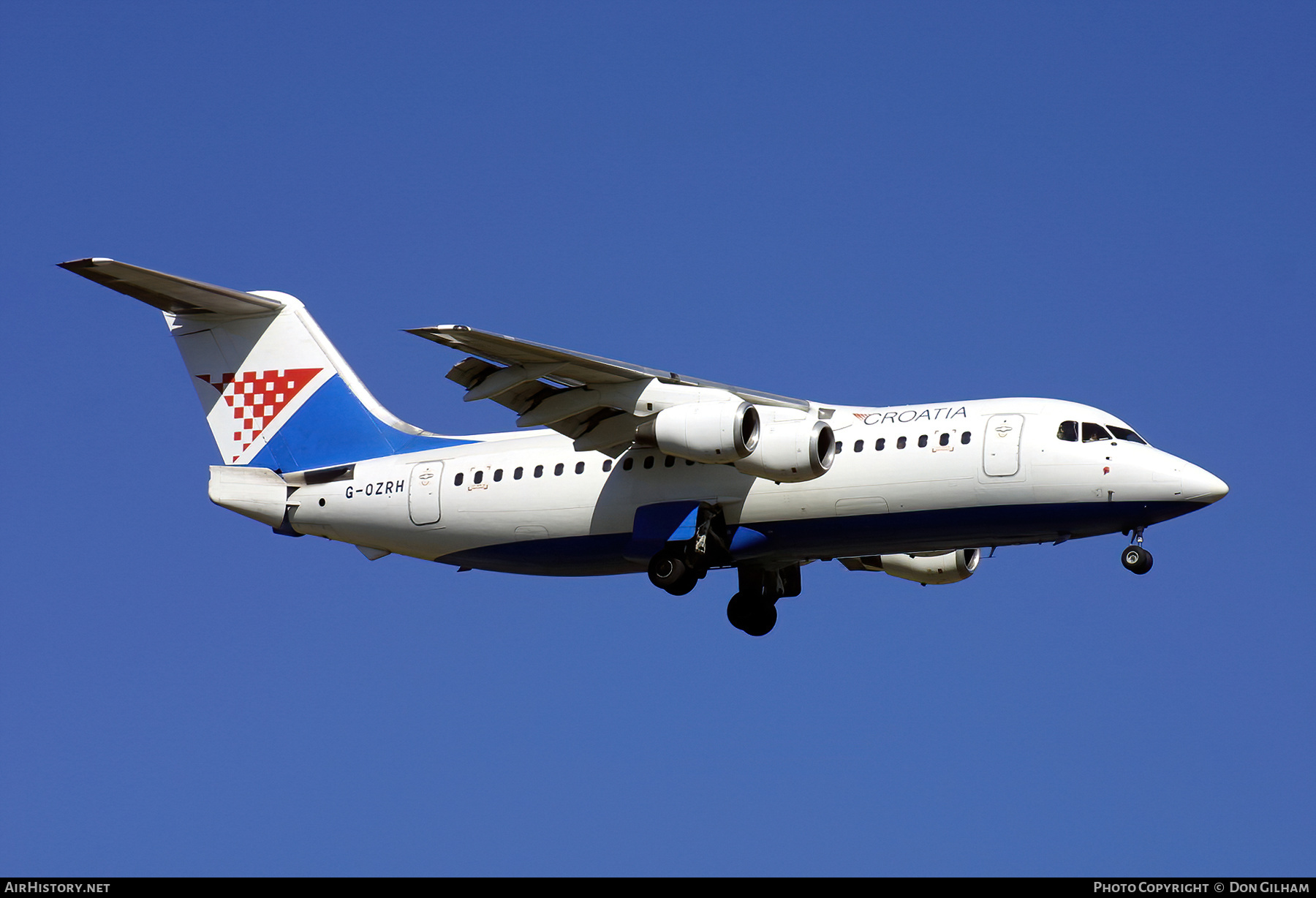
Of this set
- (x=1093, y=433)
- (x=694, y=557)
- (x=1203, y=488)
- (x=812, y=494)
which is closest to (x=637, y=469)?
(x=694, y=557)

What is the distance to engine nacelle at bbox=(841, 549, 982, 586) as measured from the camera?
63.3ft

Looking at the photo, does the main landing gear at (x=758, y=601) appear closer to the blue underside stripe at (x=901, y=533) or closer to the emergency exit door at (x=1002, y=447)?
the blue underside stripe at (x=901, y=533)

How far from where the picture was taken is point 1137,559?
52.6ft

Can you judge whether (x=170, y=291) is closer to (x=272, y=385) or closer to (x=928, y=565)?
(x=272, y=385)

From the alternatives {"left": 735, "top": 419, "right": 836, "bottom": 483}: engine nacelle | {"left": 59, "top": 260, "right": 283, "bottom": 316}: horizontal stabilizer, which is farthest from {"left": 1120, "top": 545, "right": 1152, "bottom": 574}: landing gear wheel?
{"left": 59, "top": 260, "right": 283, "bottom": 316}: horizontal stabilizer

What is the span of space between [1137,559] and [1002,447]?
1.59 metres

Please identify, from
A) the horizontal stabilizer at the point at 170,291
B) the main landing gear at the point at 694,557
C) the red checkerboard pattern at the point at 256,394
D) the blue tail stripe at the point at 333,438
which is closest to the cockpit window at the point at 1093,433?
the main landing gear at the point at 694,557

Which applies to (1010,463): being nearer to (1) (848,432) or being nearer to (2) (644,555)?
(1) (848,432)

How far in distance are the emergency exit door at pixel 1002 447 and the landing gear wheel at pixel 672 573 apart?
10.1 ft
